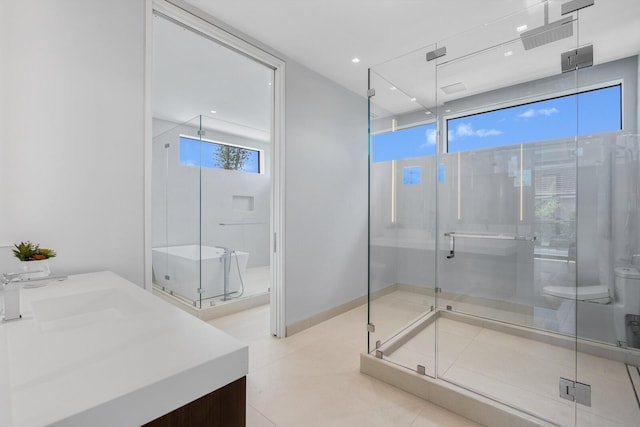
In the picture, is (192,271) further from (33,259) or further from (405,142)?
(405,142)

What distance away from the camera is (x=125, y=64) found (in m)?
1.84

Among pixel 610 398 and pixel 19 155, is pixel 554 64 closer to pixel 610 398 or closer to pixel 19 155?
pixel 610 398

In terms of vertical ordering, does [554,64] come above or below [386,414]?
above

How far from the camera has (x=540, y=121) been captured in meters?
2.44

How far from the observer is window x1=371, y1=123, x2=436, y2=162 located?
2754 mm

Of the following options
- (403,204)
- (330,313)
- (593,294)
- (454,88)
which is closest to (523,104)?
(454,88)

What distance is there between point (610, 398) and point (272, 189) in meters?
2.86

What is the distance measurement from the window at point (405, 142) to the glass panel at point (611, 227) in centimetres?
107

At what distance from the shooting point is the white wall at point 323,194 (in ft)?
9.84

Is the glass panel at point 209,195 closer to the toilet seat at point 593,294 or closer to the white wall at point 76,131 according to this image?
the white wall at point 76,131

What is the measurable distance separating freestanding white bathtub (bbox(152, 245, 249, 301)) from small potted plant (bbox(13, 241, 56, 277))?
7.30ft

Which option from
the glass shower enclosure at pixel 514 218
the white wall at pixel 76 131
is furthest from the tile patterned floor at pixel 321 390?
the white wall at pixel 76 131

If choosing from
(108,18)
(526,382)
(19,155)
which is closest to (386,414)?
(526,382)

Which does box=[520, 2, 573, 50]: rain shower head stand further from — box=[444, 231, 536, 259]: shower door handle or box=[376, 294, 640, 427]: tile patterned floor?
box=[376, 294, 640, 427]: tile patterned floor
